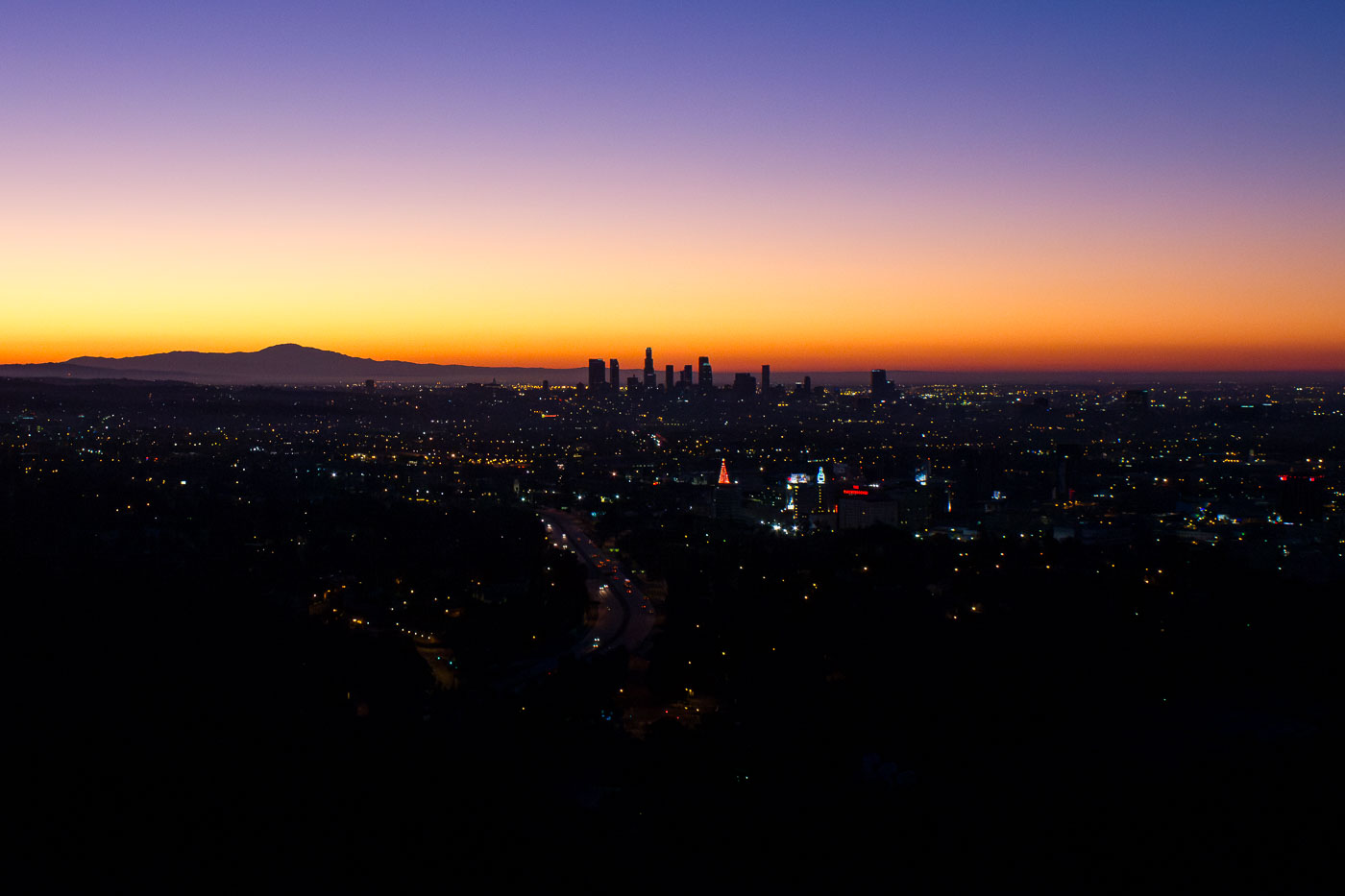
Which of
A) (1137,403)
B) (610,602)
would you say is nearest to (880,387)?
(1137,403)

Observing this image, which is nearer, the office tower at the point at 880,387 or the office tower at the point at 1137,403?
the office tower at the point at 1137,403

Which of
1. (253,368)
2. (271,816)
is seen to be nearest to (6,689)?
(271,816)

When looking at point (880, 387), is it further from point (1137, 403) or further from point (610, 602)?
point (610, 602)

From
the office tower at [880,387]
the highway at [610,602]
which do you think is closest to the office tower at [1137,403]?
the office tower at [880,387]

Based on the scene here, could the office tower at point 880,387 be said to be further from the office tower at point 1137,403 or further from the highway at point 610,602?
the highway at point 610,602

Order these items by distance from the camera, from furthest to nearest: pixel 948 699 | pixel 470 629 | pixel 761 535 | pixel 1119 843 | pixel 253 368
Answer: pixel 253 368, pixel 761 535, pixel 470 629, pixel 948 699, pixel 1119 843

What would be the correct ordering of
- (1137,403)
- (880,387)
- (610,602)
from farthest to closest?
(880,387) → (1137,403) → (610,602)

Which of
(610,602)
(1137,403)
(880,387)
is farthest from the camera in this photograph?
(880,387)

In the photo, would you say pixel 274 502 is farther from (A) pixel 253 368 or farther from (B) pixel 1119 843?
(A) pixel 253 368

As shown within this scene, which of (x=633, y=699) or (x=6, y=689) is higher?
(x=6, y=689)

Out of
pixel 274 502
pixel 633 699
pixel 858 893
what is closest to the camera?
pixel 858 893

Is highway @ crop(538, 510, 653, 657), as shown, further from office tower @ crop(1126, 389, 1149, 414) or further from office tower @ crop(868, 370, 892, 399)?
office tower @ crop(868, 370, 892, 399)
